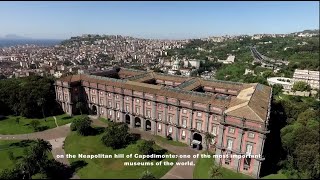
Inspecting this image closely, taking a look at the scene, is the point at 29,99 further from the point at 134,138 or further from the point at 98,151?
the point at 134,138

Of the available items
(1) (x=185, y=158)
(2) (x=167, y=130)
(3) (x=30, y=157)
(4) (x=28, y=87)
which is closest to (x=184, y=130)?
(2) (x=167, y=130)

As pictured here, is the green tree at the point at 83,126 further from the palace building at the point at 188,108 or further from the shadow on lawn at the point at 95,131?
the palace building at the point at 188,108

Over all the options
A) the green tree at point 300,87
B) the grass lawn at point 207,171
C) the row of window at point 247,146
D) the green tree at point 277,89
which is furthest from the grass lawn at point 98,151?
the green tree at point 300,87

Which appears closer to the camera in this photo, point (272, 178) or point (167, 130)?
point (272, 178)

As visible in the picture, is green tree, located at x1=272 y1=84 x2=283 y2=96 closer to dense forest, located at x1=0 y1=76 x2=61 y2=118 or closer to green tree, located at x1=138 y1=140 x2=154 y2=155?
green tree, located at x1=138 y1=140 x2=154 y2=155

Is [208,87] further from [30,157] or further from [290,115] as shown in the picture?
[30,157]

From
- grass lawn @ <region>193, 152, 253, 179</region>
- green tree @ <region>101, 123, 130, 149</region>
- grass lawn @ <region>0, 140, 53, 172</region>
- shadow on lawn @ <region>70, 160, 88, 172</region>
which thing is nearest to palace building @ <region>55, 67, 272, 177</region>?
grass lawn @ <region>193, 152, 253, 179</region>
